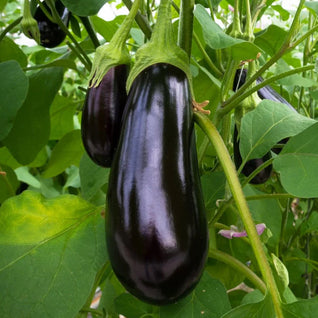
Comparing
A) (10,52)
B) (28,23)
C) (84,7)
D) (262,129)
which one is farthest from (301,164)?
(10,52)

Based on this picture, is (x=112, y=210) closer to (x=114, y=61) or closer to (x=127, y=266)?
(x=127, y=266)

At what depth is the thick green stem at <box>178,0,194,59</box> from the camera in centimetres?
48

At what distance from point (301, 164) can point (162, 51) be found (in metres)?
0.16

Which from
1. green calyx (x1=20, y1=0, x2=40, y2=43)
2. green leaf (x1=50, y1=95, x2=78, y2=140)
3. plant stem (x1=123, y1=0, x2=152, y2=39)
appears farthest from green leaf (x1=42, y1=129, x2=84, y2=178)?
plant stem (x1=123, y1=0, x2=152, y2=39)

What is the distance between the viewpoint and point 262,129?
0.50 meters

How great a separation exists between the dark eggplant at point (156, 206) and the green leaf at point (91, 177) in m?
0.28

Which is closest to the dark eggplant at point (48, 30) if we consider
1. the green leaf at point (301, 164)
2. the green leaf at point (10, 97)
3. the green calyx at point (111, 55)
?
the green leaf at point (10, 97)

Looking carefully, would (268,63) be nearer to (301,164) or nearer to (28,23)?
(301,164)

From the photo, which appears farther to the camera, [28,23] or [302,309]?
[28,23]

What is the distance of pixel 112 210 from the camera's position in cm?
38

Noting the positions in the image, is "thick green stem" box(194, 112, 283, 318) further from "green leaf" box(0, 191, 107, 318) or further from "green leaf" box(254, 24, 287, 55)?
"green leaf" box(254, 24, 287, 55)

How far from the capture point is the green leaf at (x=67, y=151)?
0.92 metres

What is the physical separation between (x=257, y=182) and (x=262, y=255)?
0.84 ft

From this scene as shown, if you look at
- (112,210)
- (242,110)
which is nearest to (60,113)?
(242,110)
